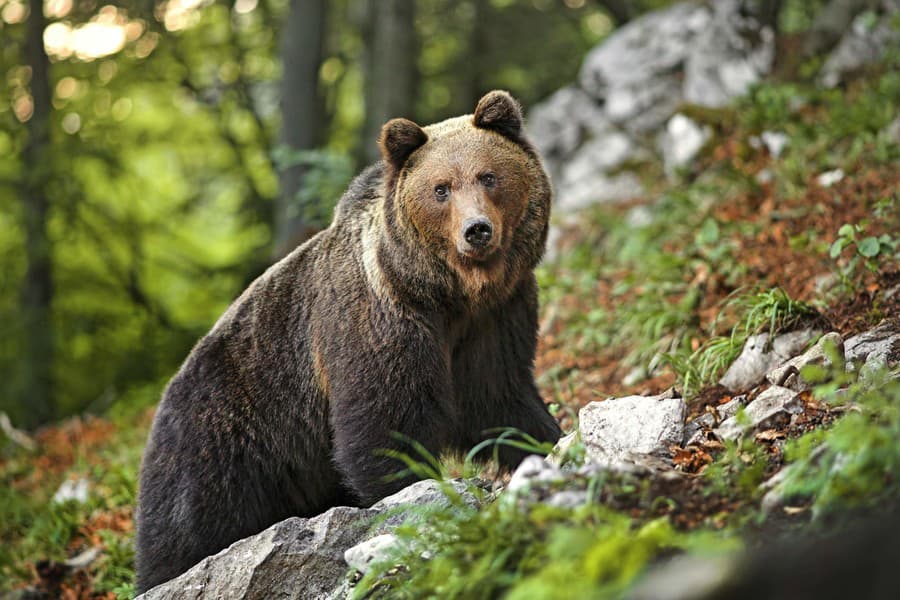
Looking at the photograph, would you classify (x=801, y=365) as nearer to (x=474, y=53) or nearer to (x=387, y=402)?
(x=387, y=402)

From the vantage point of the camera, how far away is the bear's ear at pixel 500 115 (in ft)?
17.7

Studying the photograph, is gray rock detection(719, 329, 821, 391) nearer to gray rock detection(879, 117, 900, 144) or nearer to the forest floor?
the forest floor

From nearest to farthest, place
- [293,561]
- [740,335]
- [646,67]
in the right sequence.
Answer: [293,561] < [740,335] < [646,67]

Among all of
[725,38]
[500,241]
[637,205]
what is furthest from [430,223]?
[725,38]

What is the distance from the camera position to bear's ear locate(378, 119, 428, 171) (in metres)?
5.36

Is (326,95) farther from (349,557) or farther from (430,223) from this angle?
(349,557)

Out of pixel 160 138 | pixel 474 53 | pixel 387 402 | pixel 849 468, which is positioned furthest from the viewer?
pixel 160 138

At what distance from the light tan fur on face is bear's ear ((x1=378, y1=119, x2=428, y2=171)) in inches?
4.1

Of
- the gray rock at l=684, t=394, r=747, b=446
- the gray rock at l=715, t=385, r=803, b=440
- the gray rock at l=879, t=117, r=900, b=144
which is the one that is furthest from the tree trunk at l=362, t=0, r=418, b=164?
the gray rock at l=715, t=385, r=803, b=440

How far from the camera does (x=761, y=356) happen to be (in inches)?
219

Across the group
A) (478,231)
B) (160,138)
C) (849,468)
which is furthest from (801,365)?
(160,138)

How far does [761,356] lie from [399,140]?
2375 mm

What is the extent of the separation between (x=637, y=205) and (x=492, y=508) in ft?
23.6

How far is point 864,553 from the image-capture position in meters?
2.23
